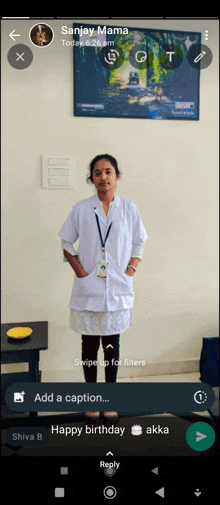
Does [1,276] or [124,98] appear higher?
[124,98]

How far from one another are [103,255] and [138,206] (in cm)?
23

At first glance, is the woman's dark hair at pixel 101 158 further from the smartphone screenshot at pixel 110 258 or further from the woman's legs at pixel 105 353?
the woman's legs at pixel 105 353

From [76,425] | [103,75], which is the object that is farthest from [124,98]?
[76,425]

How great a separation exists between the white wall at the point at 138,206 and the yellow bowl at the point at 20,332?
0.14 ft

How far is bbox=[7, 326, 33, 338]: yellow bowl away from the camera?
1.05m

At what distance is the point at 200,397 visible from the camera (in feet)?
2.14

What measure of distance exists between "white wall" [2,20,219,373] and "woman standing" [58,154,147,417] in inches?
1.4

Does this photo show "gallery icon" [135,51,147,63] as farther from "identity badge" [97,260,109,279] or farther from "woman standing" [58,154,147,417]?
"identity badge" [97,260,109,279]

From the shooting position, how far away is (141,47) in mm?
653

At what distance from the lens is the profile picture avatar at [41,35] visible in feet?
2.02
